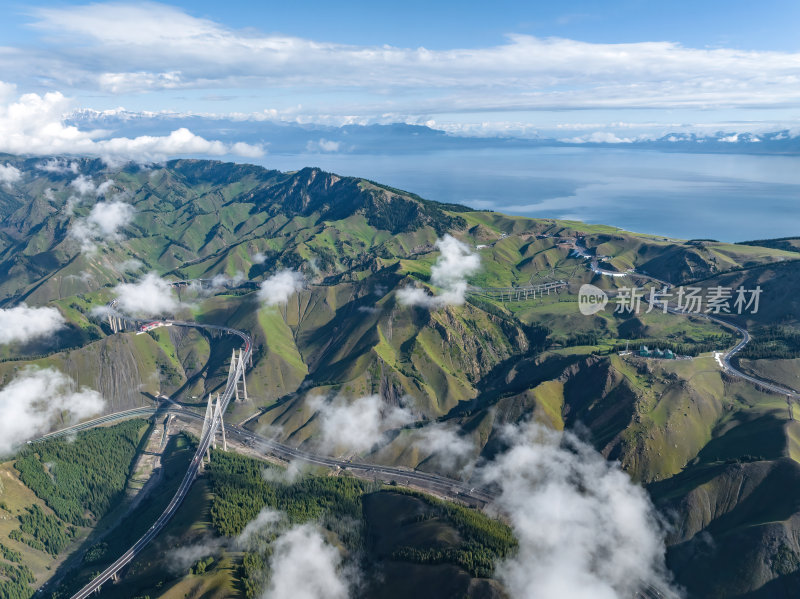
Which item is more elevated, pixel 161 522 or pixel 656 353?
pixel 656 353

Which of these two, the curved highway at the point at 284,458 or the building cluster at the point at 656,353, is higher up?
the building cluster at the point at 656,353

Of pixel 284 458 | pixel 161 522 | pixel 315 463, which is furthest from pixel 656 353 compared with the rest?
pixel 161 522

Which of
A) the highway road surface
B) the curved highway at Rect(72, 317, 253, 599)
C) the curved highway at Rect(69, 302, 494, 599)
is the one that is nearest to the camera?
the curved highway at Rect(72, 317, 253, 599)

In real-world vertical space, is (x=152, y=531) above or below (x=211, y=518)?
below

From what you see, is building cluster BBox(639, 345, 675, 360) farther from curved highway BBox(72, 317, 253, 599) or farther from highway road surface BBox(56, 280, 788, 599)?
curved highway BBox(72, 317, 253, 599)

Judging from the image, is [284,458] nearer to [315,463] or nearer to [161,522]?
[315,463]

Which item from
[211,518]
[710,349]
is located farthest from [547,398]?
[211,518]

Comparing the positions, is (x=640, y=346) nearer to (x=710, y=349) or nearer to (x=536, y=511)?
(x=710, y=349)

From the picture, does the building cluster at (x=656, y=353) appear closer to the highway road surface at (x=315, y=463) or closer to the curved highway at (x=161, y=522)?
the highway road surface at (x=315, y=463)

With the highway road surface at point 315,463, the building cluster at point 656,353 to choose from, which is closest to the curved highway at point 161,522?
the highway road surface at point 315,463

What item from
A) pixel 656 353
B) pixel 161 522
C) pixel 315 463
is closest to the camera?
pixel 161 522

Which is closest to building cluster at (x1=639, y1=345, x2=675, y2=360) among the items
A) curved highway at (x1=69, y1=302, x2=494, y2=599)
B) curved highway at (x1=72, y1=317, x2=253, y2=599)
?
curved highway at (x1=69, y1=302, x2=494, y2=599)
